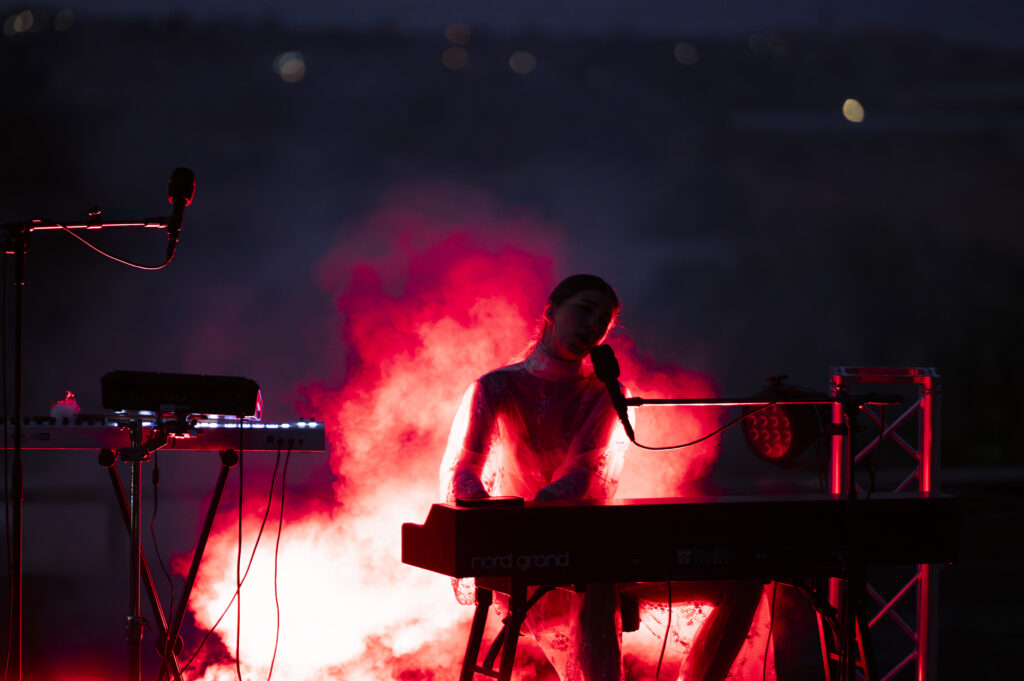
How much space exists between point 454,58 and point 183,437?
8.98 ft

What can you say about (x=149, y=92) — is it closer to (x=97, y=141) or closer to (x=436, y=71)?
(x=97, y=141)

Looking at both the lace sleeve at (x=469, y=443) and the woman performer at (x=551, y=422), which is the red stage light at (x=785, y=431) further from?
the lace sleeve at (x=469, y=443)

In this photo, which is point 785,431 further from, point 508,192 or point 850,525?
point 508,192

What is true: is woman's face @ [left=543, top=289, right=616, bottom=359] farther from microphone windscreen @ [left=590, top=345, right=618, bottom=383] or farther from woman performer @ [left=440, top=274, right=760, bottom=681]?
microphone windscreen @ [left=590, top=345, right=618, bottom=383]

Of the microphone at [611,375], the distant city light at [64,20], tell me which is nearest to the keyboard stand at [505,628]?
the microphone at [611,375]

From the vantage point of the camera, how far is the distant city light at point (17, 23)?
181 inches

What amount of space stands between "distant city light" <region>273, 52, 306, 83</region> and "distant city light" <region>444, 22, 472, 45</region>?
735 mm

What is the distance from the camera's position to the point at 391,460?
4.29 meters

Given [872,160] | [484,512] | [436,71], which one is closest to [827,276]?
[872,160]

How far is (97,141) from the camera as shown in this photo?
15.3ft

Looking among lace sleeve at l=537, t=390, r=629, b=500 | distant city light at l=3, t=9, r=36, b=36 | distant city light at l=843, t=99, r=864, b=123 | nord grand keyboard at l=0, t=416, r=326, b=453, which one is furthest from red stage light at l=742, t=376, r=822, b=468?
distant city light at l=3, t=9, r=36, b=36

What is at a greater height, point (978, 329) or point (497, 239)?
point (497, 239)

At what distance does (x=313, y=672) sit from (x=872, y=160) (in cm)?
399

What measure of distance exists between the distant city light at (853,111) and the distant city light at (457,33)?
2136mm
